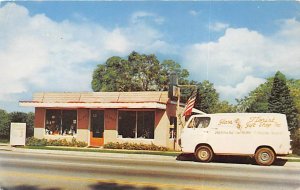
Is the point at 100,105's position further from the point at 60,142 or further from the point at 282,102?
the point at 282,102

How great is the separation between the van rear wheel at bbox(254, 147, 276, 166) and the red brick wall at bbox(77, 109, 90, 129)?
11.9 m

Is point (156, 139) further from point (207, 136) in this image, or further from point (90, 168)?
point (90, 168)

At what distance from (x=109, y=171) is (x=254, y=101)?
35.4 feet

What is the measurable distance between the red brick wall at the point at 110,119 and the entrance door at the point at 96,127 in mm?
291

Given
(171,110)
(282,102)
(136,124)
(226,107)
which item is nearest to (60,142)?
(136,124)

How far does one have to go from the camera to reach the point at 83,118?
24266mm

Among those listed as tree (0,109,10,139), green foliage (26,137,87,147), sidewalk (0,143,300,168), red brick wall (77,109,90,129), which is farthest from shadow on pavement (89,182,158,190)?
red brick wall (77,109,90,129)

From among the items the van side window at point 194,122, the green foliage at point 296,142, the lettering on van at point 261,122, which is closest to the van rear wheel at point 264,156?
the lettering on van at point 261,122

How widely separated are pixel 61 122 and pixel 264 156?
13.4 metres

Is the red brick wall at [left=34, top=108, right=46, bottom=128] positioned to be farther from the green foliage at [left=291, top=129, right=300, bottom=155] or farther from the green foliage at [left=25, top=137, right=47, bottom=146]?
the green foliage at [left=291, top=129, right=300, bottom=155]

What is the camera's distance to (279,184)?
10.4 m

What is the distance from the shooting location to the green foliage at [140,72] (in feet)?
84.8

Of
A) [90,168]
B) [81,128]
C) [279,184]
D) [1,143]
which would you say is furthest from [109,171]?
[81,128]

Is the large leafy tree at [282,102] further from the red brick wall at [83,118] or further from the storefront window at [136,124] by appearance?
the red brick wall at [83,118]
